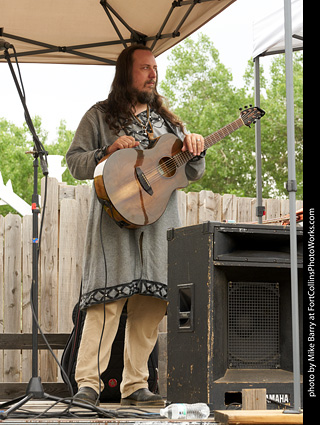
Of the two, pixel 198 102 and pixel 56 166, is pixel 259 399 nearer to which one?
pixel 56 166

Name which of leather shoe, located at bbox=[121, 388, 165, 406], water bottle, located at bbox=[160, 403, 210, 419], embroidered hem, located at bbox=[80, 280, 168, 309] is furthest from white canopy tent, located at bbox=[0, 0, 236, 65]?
water bottle, located at bbox=[160, 403, 210, 419]

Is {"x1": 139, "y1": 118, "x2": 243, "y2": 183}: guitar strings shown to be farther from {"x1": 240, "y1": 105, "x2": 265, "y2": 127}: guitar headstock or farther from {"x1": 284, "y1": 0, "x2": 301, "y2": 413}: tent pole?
{"x1": 284, "y1": 0, "x2": 301, "y2": 413}: tent pole

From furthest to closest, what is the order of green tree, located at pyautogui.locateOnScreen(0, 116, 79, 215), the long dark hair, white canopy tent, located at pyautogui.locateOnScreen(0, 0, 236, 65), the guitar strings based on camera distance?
green tree, located at pyautogui.locateOnScreen(0, 116, 79, 215)
white canopy tent, located at pyautogui.locateOnScreen(0, 0, 236, 65)
the long dark hair
the guitar strings

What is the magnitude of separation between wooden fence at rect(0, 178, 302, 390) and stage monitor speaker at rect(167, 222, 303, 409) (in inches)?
99.3

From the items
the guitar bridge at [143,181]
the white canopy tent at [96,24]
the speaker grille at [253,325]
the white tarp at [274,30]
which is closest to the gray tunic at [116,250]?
the guitar bridge at [143,181]

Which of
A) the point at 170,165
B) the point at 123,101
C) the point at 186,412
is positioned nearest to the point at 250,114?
the point at 170,165

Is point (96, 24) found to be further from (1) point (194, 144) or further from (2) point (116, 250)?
(2) point (116, 250)

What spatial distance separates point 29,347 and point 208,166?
16.8m

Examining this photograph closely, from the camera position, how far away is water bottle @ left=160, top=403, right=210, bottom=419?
8.03 feet

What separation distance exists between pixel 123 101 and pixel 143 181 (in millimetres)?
571

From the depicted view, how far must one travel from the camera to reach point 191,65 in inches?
982

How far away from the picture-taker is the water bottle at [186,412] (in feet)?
8.03

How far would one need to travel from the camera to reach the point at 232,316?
9.24ft

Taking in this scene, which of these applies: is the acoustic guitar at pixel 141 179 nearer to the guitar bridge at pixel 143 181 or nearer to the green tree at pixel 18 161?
the guitar bridge at pixel 143 181
